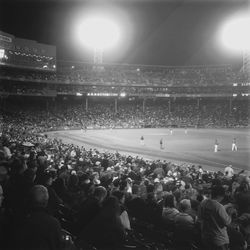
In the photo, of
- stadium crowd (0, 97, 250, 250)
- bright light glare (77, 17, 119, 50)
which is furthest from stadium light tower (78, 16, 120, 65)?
stadium crowd (0, 97, 250, 250)

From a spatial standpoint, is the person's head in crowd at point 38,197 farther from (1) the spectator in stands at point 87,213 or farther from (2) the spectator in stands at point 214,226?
(2) the spectator in stands at point 214,226

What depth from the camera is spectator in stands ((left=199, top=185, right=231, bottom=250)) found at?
16.4 feet

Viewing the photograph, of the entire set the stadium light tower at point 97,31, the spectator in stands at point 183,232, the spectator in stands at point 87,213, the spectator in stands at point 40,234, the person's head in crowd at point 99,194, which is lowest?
the spectator in stands at point 183,232

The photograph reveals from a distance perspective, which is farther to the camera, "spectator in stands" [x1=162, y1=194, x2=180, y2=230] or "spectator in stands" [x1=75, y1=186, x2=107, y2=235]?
"spectator in stands" [x1=162, y1=194, x2=180, y2=230]

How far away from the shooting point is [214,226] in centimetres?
505

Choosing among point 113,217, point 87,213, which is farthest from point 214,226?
point 87,213

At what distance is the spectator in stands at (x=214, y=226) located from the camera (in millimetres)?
4992

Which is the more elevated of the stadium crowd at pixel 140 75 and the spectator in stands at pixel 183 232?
the stadium crowd at pixel 140 75

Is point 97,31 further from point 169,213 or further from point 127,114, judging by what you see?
point 169,213

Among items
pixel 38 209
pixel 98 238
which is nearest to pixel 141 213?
pixel 98 238

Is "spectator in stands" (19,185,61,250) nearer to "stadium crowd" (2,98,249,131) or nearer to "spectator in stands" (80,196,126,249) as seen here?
"spectator in stands" (80,196,126,249)

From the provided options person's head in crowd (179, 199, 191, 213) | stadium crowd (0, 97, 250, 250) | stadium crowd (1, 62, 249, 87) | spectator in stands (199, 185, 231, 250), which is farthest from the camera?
stadium crowd (1, 62, 249, 87)

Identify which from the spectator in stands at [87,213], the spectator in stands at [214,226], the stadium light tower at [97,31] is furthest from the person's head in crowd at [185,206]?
the stadium light tower at [97,31]

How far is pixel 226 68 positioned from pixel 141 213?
304 feet
